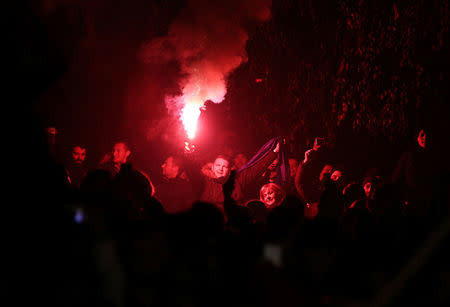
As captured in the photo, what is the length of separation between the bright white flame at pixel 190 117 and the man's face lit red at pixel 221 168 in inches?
140

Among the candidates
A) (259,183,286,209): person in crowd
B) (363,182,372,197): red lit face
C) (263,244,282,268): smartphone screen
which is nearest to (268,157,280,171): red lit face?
(259,183,286,209): person in crowd

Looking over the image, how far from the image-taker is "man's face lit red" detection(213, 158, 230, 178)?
813cm

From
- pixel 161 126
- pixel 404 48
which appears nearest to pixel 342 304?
pixel 404 48

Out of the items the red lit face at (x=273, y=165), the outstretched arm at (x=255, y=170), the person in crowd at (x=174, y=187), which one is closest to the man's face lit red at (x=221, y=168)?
the outstretched arm at (x=255, y=170)

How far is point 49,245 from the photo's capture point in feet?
8.13

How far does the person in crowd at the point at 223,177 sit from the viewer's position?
809 centimetres

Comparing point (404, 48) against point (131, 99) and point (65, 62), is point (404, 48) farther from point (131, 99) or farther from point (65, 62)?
point (65, 62)

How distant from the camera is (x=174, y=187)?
26.1 ft

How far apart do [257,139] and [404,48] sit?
226 inches

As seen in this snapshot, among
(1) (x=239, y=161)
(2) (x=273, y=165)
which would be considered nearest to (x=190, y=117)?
(1) (x=239, y=161)

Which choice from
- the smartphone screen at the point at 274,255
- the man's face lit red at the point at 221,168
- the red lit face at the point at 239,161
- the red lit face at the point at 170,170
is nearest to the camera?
the smartphone screen at the point at 274,255

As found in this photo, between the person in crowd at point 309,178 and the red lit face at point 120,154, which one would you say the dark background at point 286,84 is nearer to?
the red lit face at point 120,154

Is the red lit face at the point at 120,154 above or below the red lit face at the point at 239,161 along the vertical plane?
above

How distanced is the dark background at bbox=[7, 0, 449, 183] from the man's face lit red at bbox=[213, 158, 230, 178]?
2.96 m
